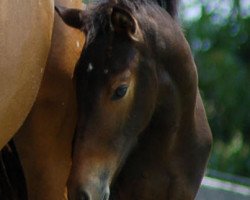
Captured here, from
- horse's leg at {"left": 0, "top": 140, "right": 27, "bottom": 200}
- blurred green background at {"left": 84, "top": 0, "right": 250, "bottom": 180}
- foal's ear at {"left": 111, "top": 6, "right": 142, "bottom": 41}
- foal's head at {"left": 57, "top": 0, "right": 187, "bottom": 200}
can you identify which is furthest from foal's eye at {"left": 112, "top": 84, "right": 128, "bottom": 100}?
blurred green background at {"left": 84, "top": 0, "right": 250, "bottom": 180}

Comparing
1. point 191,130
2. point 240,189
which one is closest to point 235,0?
point 240,189

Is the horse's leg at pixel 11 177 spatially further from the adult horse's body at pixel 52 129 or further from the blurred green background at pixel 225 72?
the blurred green background at pixel 225 72

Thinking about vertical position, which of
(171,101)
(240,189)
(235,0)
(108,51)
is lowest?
(235,0)

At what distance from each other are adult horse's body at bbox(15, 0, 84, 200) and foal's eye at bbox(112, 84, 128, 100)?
1.00ft

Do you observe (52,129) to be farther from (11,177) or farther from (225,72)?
(225,72)

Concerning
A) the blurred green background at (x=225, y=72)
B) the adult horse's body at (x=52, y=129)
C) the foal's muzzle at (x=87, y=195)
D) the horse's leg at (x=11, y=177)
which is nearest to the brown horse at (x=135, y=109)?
the foal's muzzle at (x=87, y=195)

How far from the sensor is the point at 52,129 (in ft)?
18.5

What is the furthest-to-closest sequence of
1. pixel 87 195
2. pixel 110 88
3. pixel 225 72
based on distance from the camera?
1. pixel 225 72
2. pixel 110 88
3. pixel 87 195

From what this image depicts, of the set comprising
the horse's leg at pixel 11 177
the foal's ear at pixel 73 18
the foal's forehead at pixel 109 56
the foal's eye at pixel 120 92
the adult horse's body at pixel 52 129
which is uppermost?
the foal's ear at pixel 73 18

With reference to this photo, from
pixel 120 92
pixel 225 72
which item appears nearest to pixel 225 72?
pixel 225 72

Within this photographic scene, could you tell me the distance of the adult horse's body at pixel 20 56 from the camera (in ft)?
17.1

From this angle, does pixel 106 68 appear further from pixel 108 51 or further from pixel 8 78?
pixel 8 78

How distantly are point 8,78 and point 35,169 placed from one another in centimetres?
65

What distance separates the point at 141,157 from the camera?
5.73m
